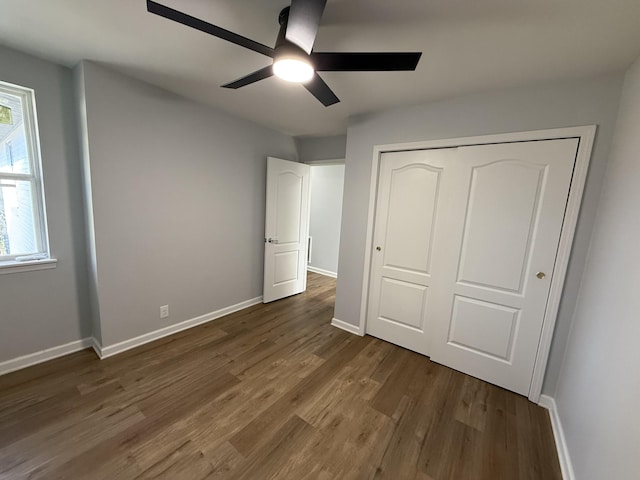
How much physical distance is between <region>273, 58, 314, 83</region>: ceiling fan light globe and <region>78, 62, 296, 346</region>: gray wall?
1.63 meters

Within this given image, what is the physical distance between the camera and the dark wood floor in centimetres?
141

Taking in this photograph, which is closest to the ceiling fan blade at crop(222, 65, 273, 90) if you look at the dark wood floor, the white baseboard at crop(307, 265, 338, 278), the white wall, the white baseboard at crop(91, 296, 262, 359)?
the white wall

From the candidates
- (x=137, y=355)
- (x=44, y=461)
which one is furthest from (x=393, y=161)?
(x=44, y=461)

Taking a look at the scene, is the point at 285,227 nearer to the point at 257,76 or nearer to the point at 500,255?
the point at 257,76

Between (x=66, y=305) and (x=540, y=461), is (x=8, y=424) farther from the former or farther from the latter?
(x=540, y=461)

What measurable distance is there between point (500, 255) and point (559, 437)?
1211mm

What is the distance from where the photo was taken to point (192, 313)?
2.85m

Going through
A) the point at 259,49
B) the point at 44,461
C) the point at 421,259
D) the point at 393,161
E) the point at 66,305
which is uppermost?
the point at 259,49

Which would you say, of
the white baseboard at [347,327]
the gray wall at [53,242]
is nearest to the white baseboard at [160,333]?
the gray wall at [53,242]

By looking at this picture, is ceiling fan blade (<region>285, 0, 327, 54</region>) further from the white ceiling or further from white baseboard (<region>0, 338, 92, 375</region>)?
white baseboard (<region>0, 338, 92, 375</region>)

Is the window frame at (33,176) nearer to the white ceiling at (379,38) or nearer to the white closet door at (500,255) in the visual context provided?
the white ceiling at (379,38)

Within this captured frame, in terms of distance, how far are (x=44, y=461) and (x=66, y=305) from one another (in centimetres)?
124

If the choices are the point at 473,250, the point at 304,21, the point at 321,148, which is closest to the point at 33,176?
the point at 304,21

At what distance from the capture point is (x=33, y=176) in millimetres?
2000
